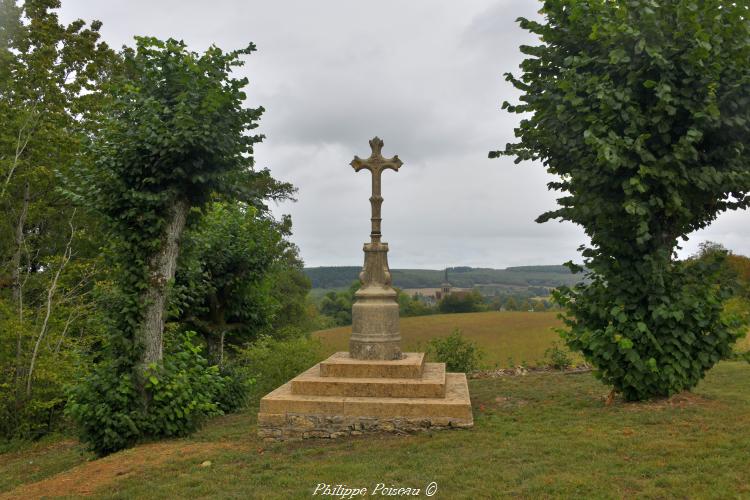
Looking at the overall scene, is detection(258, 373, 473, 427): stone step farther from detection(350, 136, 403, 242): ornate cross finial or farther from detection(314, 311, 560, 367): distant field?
detection(314, 311, 560, 367): distant field

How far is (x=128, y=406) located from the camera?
793cm

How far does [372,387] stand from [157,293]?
3.72m

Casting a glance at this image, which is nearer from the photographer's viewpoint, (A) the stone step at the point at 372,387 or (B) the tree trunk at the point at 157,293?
(A) the stone step at the point at 372,387

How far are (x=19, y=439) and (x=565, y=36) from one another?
1417 cm

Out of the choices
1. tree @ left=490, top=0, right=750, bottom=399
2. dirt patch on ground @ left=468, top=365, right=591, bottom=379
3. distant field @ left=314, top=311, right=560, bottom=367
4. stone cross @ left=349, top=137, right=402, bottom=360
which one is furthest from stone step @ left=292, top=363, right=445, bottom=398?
distant field @ left=314, top=311, right=560, bottom=367

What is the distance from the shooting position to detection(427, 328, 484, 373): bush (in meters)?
14.0

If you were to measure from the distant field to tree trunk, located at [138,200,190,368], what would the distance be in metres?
9.10

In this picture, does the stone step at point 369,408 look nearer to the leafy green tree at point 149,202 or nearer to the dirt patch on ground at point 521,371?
the leafy green tree at point 149,202

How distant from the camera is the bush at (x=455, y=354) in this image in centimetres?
1399

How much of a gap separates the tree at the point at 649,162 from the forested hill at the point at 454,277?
44.8 m

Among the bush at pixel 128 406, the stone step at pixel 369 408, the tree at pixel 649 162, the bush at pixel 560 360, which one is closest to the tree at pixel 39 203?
the bush at pixel 128 406

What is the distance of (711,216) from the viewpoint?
27.5 ft

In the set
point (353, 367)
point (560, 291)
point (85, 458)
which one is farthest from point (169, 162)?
point (560, 291)

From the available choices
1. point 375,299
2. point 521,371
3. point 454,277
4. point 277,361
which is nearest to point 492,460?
→ point 375,299
